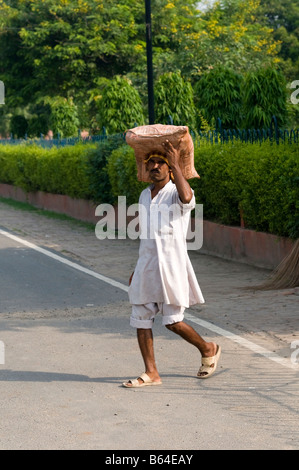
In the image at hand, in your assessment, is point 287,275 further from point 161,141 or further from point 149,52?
point 149,52

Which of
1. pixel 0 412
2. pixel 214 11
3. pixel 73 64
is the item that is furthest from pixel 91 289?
pixel 214 11

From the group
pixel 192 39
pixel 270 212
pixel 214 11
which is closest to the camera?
pixel 270 212

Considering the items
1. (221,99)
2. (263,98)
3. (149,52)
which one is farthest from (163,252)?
(149,52)

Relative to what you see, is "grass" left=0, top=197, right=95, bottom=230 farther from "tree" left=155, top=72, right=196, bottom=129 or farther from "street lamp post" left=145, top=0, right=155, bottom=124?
"tree" left=155, top=72, right=196, bottom=129

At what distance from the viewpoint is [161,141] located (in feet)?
21.5

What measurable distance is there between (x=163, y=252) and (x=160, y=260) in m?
0.07

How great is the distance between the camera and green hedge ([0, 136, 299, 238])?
12000 mm

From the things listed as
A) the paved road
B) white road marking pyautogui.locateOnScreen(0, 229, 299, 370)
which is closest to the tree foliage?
white road marking pyautogui.locateOnScreen(0, 229, 299, 370)

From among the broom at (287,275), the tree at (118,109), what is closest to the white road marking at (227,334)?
the broom at (287,275)

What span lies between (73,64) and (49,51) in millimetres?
1243

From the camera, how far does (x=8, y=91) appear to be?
154ft

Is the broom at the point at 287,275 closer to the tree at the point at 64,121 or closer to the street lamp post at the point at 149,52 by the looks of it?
the street lamp post at the point at 149,52

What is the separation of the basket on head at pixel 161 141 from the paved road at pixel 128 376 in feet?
5.39
